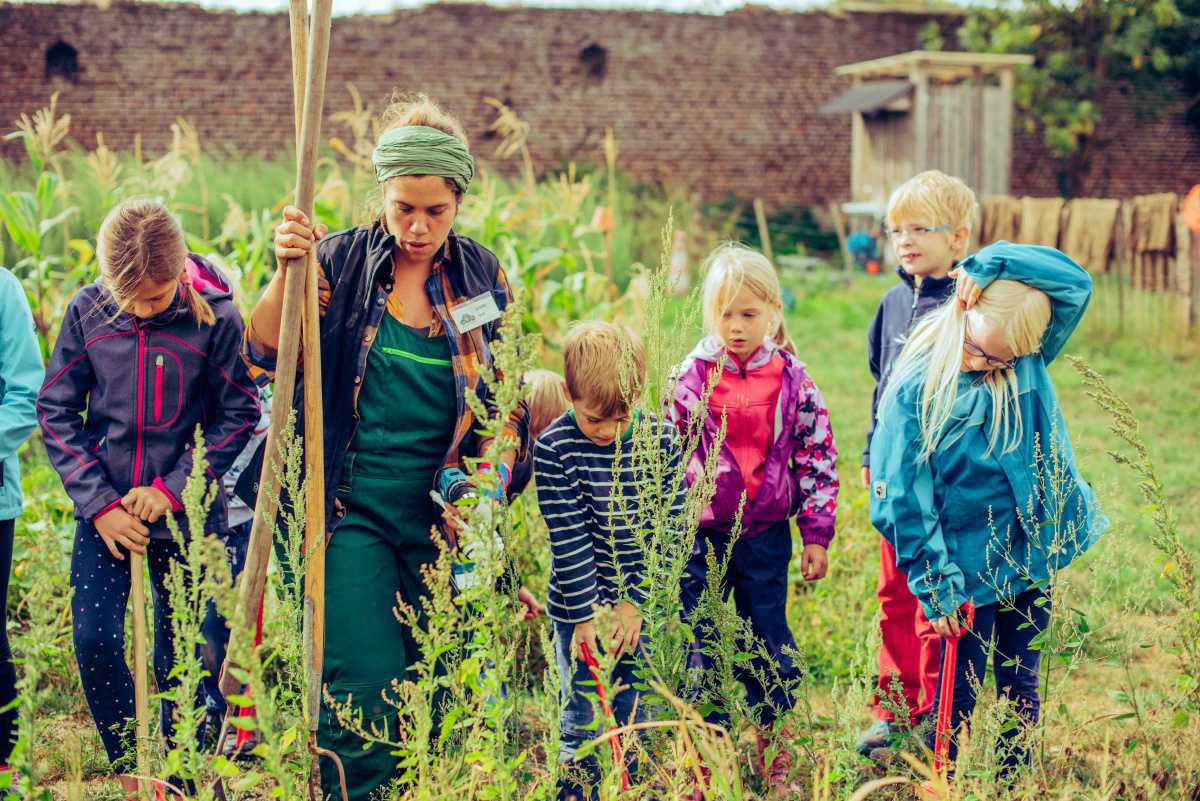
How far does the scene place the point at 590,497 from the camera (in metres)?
2.79

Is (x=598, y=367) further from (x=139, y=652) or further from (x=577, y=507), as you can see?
(x=139, y=652)

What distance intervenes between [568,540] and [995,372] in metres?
1.18

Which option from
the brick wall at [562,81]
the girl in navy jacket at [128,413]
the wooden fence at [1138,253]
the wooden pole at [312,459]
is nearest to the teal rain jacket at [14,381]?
the girl in navy jacket at [128,413]

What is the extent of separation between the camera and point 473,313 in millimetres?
2650

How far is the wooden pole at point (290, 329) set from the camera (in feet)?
6.93

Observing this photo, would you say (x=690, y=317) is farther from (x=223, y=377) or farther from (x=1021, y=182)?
(x=1021, y=182)

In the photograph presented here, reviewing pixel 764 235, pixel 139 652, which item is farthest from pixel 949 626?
pixel 764 235

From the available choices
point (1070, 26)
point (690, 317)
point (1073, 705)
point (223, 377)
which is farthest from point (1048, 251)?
point (1070, 26)

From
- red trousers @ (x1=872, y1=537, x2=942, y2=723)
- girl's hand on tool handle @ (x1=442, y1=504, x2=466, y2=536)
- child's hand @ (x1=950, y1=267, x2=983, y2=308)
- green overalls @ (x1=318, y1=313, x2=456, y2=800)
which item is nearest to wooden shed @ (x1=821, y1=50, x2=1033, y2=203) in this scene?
red trousers @ (x1=872, y1=537, x2=942, y2=723)

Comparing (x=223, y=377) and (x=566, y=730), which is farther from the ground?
(x=223, y=377)

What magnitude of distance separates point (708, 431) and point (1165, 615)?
7.17 ft

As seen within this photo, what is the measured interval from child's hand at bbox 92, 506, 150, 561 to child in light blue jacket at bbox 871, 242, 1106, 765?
6.10 ft

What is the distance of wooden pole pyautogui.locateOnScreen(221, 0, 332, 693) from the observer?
2.11 meters

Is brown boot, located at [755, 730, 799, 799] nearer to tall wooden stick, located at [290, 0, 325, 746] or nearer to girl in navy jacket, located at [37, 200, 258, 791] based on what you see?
tall wooden stick, located at [290, 0, 325, 746]
